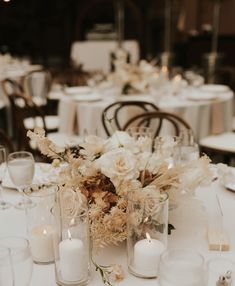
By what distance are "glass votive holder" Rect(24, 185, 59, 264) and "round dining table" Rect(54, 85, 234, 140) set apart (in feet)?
6.80

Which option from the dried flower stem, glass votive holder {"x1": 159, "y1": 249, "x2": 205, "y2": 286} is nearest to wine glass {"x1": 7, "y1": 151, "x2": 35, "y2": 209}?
the dried flower stem

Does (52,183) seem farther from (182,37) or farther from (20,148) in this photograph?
(182,37)

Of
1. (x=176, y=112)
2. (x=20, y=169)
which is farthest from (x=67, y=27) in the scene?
(x=20, y=169)

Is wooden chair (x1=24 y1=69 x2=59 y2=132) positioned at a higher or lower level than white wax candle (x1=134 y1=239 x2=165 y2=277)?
lower

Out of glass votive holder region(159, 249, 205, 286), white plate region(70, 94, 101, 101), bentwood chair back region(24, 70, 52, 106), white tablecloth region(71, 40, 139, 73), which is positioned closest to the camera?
glass votive holder region(159, 249, 205, 286)

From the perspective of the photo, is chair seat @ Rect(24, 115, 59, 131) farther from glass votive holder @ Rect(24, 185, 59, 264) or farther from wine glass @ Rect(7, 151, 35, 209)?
glass votive holder @ Rect(24, 185, 59, 264)

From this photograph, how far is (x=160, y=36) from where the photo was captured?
9.04 meters

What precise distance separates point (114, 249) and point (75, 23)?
7.84 metres

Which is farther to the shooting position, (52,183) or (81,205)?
(52,183)

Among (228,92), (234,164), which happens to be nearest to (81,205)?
(228,92)

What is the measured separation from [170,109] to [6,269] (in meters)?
2.51

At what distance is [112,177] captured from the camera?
1184mm

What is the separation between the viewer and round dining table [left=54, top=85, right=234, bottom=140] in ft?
11.0

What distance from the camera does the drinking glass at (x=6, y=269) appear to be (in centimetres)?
92
